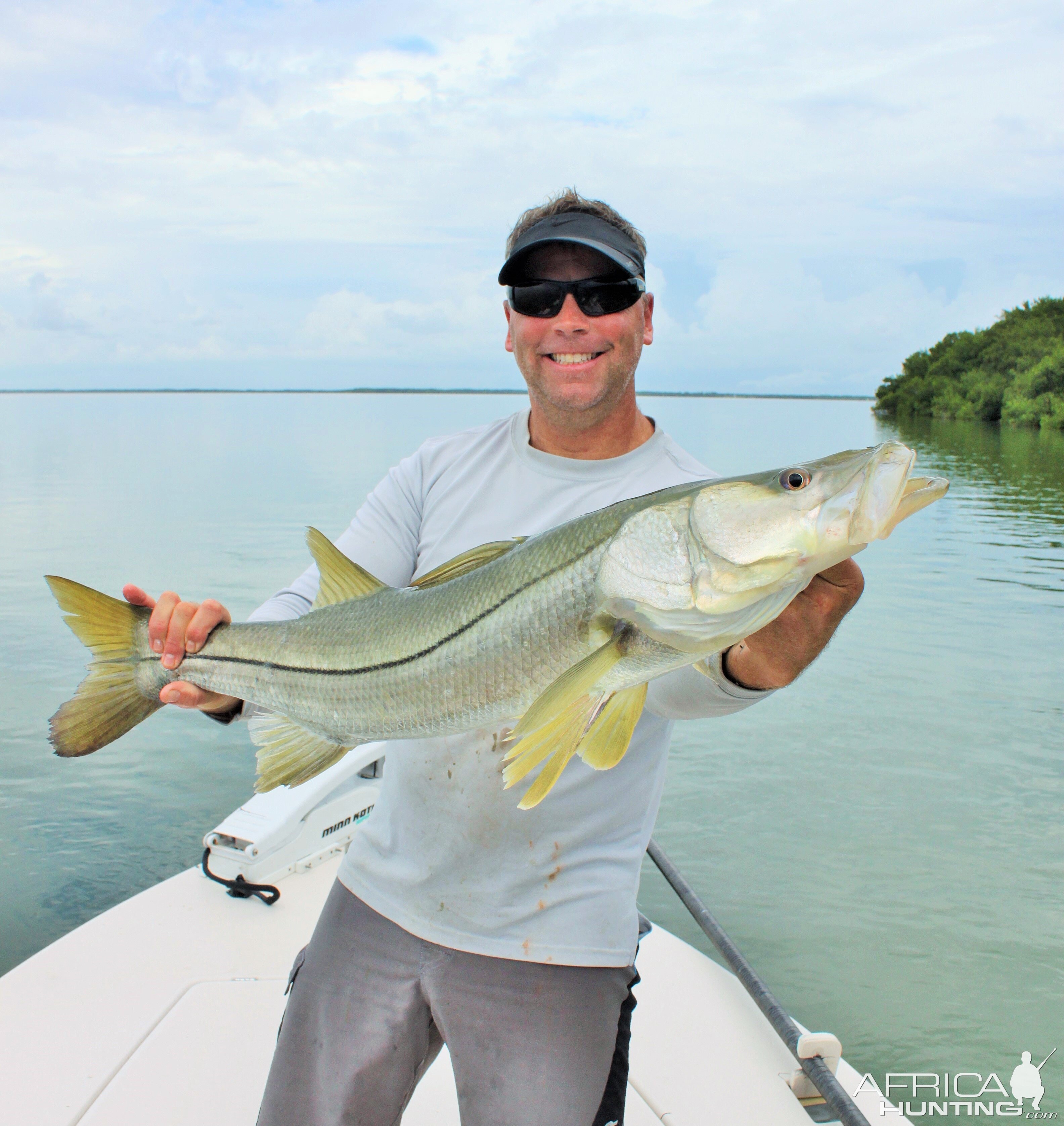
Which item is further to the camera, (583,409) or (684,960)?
(684,960)

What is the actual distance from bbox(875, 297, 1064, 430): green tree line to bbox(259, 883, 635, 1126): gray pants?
228 feet

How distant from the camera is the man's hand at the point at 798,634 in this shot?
1.94 m

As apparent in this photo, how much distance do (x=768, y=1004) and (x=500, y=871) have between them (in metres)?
1.64

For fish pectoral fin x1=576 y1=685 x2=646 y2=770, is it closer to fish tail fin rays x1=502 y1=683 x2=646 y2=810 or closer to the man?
fish tail fin rays x1=502 y1=683 x2=646 y2=810

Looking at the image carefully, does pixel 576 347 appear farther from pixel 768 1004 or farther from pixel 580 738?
pixel 768 1004

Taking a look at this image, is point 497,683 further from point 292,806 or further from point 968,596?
point 968,596

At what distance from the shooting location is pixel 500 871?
7.96ft

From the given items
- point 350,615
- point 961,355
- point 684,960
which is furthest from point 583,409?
point 961,355

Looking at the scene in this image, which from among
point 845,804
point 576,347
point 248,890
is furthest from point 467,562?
point 845,804

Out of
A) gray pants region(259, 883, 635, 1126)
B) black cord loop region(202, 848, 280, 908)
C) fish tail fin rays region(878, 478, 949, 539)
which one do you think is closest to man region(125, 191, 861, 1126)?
gray pants region(259, 883, 635, 1126)

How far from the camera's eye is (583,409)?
107 inches

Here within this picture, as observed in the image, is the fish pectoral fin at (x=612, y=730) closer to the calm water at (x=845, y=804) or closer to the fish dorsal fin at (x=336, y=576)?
the fish dorsal fin at (x=336, y=576)

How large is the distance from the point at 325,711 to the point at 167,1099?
1847mm

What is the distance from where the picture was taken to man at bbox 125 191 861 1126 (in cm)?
234
